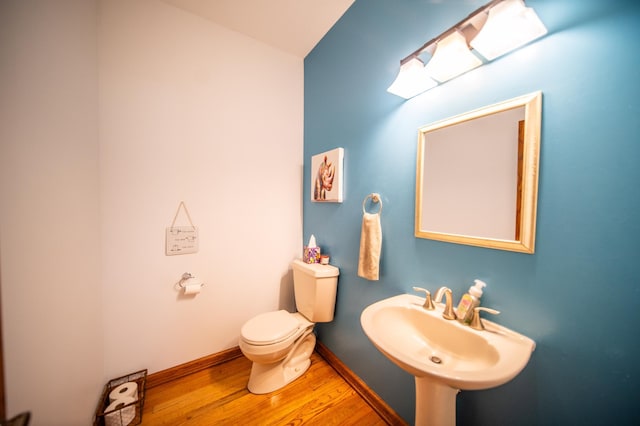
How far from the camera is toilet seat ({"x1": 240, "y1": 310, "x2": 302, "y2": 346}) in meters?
1.35

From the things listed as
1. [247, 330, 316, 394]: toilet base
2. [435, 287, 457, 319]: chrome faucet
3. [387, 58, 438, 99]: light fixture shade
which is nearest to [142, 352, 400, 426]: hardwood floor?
[247, 330, 316, 394]: toilet base

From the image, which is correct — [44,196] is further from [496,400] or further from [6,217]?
[496,400]

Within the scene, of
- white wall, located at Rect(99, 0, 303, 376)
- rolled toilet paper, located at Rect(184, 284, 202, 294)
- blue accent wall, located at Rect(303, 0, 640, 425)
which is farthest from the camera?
rolled toilet paper, located at Rect(184, 284, 202, 294)

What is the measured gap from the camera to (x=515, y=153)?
2.65 feet

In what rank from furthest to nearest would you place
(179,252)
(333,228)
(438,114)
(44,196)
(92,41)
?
(333,228)
(179,252)
(92,41)
(438,114)
(44,196)

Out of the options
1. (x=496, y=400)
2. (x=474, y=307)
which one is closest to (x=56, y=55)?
(x=474, y=307)

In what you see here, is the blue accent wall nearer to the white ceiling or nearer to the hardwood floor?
the hardwood floor

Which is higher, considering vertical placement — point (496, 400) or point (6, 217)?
point (6, 217)

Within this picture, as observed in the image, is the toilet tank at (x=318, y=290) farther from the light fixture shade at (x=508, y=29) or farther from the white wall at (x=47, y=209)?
the light fixture shade at (x=508, y=29)

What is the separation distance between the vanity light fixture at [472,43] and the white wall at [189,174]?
3.86 ft

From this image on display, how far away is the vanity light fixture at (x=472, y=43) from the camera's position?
2.36ft

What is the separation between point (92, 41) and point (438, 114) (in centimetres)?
187

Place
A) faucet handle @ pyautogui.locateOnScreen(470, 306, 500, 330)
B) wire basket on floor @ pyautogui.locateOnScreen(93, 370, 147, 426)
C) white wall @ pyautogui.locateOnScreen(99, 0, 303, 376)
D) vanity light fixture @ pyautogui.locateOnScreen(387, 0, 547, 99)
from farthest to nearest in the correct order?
white wall @ pyautogui.locateOnScreen(99, 0, 303, 376) < wire basket on floor @ pyautogui.locateOnScreen(93, 370, 147, 426) < faucet handle @ pyautogui.locateOnScreen(470, 306, 500, 330) < vanity light fixture @ pyautogui.locateOnScreen(387, 0, 547, 99)

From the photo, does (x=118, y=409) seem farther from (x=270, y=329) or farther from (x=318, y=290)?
(x=318, y=290)
